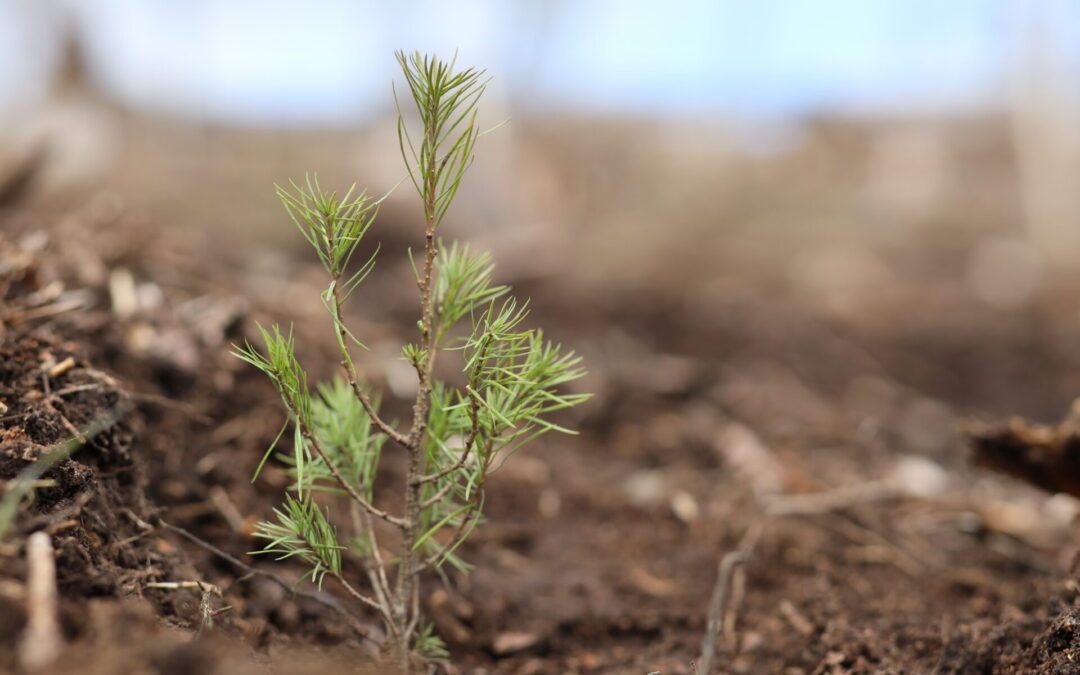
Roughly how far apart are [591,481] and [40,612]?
1906mm

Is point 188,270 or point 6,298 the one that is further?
point 188,270

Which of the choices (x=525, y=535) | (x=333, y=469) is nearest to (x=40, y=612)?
(x=333, y=469)

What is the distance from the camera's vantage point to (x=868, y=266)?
32.1ft

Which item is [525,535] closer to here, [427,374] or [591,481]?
[591,481]

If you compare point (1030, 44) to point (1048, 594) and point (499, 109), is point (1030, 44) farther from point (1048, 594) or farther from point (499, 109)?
point (1048, 594)

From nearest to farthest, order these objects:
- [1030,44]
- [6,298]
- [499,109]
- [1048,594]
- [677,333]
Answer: [1048,594] → [6,298] → [677,333] → [499,109] → [1030,44]

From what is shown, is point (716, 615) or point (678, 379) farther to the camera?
point (678, 379)

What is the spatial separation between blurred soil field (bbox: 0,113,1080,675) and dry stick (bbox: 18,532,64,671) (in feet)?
0.04

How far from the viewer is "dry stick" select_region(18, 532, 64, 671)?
70 centimetres

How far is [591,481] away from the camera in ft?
8.23

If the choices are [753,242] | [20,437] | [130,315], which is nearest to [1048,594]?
[20,437]

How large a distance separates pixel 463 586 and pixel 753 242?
10312mm

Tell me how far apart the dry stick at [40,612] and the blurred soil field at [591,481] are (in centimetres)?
1

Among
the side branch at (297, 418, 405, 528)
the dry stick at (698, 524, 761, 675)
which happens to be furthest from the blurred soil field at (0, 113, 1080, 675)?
the side branch at (297, 418, 405, 528)
